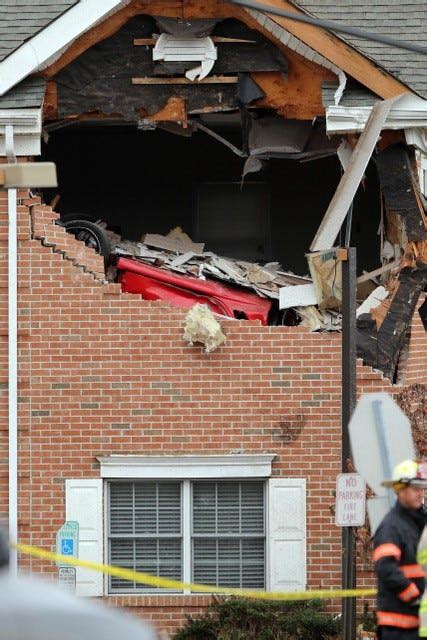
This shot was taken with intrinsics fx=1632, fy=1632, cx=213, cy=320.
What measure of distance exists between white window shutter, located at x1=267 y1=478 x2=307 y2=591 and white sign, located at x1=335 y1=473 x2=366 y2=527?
2138mm

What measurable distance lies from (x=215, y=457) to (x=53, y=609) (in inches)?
402

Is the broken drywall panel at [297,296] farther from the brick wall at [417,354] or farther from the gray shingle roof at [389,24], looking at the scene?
the gray shingle roof at [389,24]

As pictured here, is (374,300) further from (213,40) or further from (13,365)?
(13,365)

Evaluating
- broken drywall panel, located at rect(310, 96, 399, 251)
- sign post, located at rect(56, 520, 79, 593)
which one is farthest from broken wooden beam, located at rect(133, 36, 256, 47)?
sign post, located at rect(56, 520, 79, 593)

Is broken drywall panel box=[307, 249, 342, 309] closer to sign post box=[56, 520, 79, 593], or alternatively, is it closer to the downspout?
the downspout

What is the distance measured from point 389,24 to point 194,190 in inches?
170

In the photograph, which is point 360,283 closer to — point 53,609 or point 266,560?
point 266,560

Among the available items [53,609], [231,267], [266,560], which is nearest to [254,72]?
[231,267]

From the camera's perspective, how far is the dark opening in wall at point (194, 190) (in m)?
20.9

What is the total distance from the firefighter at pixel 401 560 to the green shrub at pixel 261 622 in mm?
5232

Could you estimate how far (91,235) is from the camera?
17.9 meters

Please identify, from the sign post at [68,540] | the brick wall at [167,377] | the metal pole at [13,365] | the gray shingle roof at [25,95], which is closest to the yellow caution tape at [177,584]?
the sign post at [68,540]

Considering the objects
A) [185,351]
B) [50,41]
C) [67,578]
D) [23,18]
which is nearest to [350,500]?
[185,351]

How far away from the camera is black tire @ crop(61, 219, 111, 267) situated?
1777 centimetres
